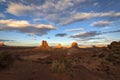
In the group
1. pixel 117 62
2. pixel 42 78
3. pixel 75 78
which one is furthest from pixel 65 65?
pixel 117 62

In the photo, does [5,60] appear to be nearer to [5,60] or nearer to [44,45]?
[5,60]

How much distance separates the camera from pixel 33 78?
11.4 m

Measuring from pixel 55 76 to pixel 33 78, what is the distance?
5.79ft

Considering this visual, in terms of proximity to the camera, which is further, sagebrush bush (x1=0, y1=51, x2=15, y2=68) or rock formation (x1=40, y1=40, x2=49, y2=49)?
rock formation (x1=40, y1=40, x2=49, y2=49)

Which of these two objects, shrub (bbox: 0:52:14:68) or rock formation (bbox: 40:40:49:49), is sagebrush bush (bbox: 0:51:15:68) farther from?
rock formation (bbox: 40:40:49:49)

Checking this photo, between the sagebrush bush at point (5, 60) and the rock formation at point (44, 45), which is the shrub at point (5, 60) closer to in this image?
the sagebrush bush at point (5, 60)

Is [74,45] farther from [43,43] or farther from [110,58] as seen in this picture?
[110,58]

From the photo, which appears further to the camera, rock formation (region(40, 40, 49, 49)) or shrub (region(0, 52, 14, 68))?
rock formation (region(40, 40, 49, 49))

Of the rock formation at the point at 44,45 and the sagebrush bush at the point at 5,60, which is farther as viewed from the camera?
the rock formation at the point at 44,45

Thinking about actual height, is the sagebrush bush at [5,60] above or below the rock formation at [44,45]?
below

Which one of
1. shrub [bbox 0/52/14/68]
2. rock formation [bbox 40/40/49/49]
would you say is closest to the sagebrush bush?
shrub [bbox 0/52/14/68]

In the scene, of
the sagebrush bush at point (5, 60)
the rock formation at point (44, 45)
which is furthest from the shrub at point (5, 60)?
the rock formation at point (44, 45)

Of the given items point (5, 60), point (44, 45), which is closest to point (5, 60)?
point (5, 60)

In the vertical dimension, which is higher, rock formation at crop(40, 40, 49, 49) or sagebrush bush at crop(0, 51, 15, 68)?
rock formation at crop(40, 40, 49, 49)
